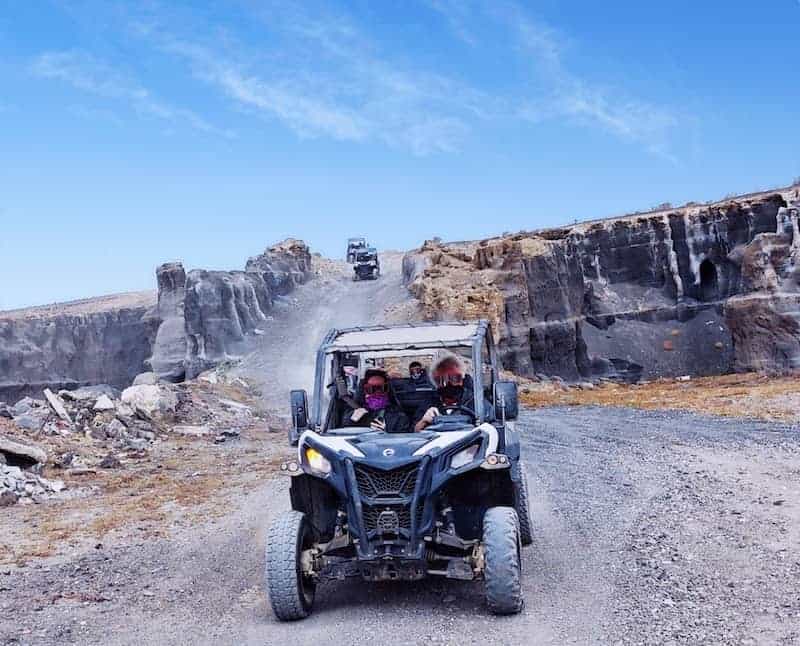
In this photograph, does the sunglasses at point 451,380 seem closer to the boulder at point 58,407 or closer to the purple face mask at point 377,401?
the purple face mask at point 377,401

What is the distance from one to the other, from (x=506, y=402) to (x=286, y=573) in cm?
229

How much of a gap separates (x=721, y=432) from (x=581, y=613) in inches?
514

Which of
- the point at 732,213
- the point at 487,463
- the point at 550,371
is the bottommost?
the point at 550,371

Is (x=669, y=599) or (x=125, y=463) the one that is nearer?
(x=669, y=599)

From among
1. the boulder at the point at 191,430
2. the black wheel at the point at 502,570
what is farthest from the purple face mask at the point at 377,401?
the boulder at the point at 191,430

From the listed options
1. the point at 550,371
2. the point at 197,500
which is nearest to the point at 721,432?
the point at 197,500

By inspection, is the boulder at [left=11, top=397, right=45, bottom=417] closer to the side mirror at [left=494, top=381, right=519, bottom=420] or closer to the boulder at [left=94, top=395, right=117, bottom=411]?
the boulder at [left=94, top=395, right=117, bottom=411]

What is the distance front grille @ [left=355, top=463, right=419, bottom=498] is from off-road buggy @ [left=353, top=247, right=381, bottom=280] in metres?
49.7

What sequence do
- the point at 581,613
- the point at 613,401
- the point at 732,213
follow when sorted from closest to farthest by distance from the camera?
the point at 581,613 → the point at 613,401 → the point at 732,213

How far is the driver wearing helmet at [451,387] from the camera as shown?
26.7ft

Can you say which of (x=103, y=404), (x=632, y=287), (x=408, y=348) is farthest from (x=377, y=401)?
(x=632, y=287)

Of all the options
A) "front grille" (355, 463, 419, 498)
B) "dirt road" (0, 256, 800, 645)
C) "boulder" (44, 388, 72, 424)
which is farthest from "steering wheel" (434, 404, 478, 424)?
"boulder" (44, 388, 72, 424)

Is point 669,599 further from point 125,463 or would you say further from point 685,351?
point 685,351

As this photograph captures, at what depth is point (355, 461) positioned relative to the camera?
7.00 meters
